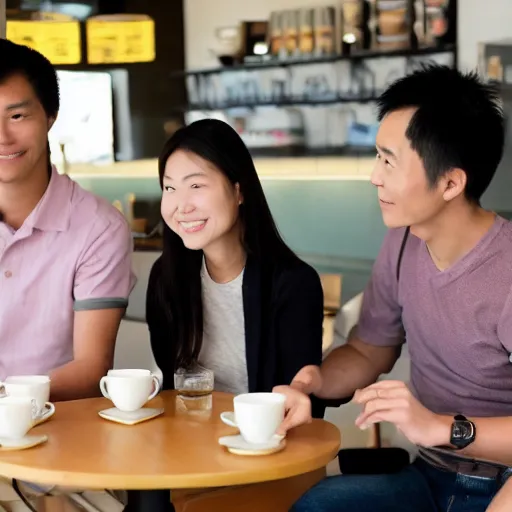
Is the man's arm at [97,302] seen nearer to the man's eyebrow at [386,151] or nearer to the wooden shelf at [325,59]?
the man's eyebrow at [386,151]

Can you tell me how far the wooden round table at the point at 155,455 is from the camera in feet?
4.85

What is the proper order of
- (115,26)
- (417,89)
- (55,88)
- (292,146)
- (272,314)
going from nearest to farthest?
(417,89), (272,314), (55,88), (292,146), (115,26)

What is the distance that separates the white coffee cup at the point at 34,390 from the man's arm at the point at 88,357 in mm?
285

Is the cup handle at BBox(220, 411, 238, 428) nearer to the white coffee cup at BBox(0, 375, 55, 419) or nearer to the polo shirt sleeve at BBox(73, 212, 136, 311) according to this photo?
the white coffee cup at BBox(0, 375, 55, 419)

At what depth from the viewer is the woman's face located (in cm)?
213

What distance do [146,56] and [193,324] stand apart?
12.1 ft

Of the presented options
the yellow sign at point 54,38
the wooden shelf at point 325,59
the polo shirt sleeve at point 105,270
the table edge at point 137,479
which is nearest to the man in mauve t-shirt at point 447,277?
the table edge at point 137,479

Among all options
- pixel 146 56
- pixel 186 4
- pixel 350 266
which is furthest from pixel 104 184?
pixel 350 266

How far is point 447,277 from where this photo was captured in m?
1.94

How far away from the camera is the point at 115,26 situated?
559 cm

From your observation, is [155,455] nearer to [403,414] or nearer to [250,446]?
[250,446]

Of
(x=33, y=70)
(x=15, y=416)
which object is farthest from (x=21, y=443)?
(x=33, y=70)

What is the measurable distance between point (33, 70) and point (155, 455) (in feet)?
3.73

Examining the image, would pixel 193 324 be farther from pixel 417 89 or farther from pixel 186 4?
pixel 186 4
